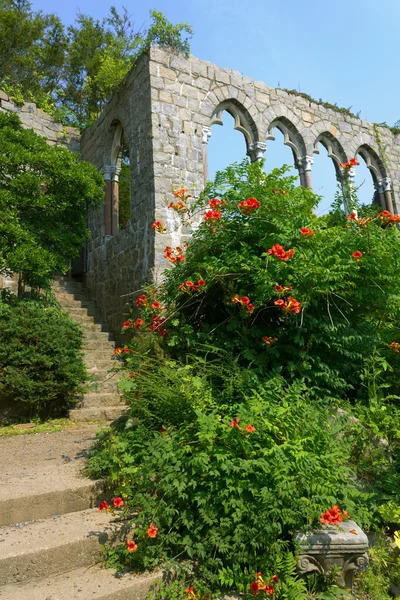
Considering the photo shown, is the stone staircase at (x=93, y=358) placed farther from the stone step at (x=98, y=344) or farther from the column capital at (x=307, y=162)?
the column capital at (x=307, y=162)

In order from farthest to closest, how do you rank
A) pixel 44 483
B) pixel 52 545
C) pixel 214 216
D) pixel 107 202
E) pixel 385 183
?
pixel 385 183 → pixel 107 202 → pixel 214 216 → pixel 44 483 → pixel 52 545

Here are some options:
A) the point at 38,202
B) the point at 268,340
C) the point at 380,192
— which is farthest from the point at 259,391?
the point at 380,192

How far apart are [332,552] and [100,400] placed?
3.69 metres

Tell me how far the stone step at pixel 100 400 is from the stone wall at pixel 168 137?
1342 millimetres

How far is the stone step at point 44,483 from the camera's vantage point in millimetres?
2646

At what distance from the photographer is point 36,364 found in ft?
16.3

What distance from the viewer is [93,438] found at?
4180 millimetres

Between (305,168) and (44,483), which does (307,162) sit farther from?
(44,483)

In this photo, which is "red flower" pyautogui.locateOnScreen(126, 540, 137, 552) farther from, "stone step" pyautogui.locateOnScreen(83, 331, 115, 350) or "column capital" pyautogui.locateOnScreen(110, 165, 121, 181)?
"column capital" pyautogui.locateOnScreen(110, 165, 121, 181)

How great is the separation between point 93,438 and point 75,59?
16.0 m

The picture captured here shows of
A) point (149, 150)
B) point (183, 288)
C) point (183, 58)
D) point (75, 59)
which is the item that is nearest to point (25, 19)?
point (75, 59)

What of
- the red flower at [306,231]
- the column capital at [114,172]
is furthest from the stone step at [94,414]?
the column capital at [114,172]

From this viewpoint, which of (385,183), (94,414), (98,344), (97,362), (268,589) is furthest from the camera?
(385,183)

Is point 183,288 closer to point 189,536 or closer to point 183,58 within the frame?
point 189,536
